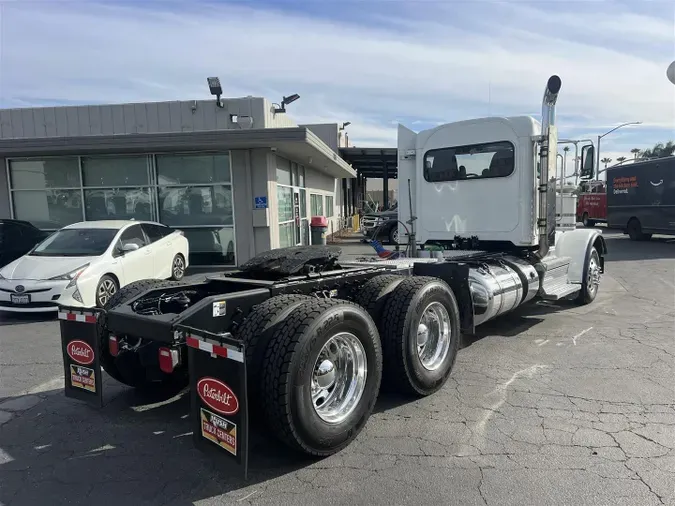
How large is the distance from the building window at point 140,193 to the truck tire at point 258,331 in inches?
391

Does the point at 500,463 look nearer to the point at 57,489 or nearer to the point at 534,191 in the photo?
the point at 57,489

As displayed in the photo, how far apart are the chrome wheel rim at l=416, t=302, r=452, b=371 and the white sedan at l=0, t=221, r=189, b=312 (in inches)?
205

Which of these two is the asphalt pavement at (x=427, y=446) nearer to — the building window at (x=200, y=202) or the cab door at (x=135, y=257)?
the cab door at (x=135, y=257)

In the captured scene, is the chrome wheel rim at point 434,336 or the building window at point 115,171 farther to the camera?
the building window at point 115,171

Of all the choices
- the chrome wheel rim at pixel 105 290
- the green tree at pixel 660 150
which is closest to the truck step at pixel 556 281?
the chrome wheel rim at pixel 105 290

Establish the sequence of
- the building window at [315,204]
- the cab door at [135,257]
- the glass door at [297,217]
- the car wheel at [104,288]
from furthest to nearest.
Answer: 1. the building window at [315,204]
2. the glass door at [297,217]
3. the cab door at [135,257]
4. the car wheel at [104,288]

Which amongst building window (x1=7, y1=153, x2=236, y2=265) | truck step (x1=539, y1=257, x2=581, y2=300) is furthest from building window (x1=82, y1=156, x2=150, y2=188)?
truck step (x1=539, y1=257, x2=581, y2=300)

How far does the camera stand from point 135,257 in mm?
9055

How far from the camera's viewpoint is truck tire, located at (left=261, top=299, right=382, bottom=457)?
3.02 metres

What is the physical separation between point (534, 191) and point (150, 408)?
5.39m

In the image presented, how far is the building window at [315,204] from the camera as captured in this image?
20.2 metres

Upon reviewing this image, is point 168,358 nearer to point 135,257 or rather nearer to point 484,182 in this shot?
point 484,182

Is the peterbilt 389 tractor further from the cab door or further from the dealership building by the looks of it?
the dealership building

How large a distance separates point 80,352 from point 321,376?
2.01m
